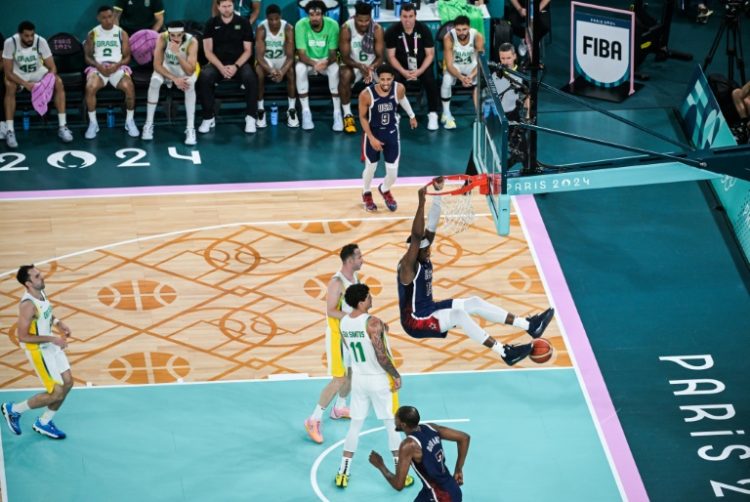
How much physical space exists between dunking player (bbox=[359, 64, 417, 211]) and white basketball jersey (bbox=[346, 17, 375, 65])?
104 inches

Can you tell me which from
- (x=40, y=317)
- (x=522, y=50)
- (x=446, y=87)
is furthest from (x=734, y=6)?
(x=40, y=317)

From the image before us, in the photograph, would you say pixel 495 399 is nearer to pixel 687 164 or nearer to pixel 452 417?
pixel 452 417

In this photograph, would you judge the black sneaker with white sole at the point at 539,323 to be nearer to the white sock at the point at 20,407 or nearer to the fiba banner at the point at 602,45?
the white sock at the point at 20,407

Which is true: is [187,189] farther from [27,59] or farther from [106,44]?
[27,59]

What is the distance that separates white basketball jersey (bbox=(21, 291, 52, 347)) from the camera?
1192 cm

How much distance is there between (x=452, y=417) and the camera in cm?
1267

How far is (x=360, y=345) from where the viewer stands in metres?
11.1

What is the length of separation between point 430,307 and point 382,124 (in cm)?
421

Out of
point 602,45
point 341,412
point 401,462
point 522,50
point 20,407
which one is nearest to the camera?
point 401,462

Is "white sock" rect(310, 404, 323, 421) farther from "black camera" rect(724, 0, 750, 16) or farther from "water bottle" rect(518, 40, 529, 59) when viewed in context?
"black camera" rect(724, 0, 750, 16)

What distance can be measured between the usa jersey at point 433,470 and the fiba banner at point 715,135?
6.41m

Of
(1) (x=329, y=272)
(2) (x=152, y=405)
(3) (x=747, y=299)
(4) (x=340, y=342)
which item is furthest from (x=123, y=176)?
(3) (x=747, y=299)

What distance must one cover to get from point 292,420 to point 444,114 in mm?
7358

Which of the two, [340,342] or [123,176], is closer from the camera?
[340,342]
